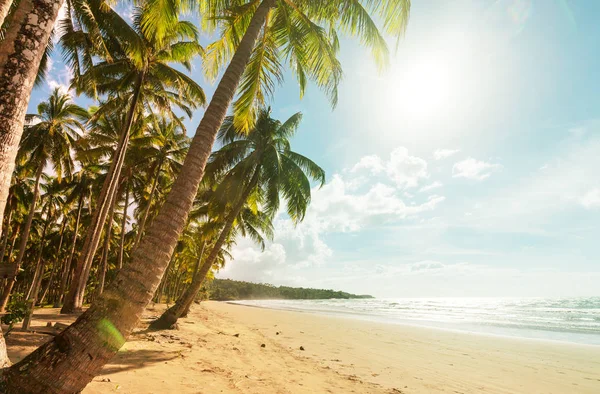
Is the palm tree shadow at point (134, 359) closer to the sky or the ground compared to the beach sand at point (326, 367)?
closer to the sky

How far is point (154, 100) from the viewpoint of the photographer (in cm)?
1377

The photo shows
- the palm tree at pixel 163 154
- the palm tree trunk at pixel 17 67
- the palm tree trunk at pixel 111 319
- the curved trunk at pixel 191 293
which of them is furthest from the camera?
the palm tree at pixel 163 154

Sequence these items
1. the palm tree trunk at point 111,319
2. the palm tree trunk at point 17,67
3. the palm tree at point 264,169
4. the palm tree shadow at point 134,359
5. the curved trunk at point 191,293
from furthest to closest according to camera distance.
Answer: the palm tree at point 264,169
the curved trunk at point 191,293
the palm tree shadow at point 134,359
the palm tree trunk at point 17,67
the palm tree trunk at point 111,319

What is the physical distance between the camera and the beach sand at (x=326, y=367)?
15.8 feet

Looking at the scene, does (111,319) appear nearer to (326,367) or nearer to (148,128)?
(326,367)

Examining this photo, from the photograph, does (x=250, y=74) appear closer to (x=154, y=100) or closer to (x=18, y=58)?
(x=18, y=58)

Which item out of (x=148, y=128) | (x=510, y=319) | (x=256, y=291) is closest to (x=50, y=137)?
(x=148, y=128)

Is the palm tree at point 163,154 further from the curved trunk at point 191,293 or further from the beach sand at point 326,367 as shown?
the beach sand at point 326,367

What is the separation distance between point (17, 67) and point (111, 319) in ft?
7.81

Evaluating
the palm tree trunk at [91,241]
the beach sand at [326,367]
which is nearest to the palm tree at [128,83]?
the palm tree trunk at [91,241]

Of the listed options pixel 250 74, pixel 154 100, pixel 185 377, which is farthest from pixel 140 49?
pixel 185 377

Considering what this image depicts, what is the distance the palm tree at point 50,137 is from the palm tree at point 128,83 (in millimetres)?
4236

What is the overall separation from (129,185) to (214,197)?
674 cm

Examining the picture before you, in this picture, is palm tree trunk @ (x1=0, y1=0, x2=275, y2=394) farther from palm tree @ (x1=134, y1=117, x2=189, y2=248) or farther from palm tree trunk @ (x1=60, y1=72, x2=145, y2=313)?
palm tree @ (x1=134, y1=117, x2=189, y2=248)
